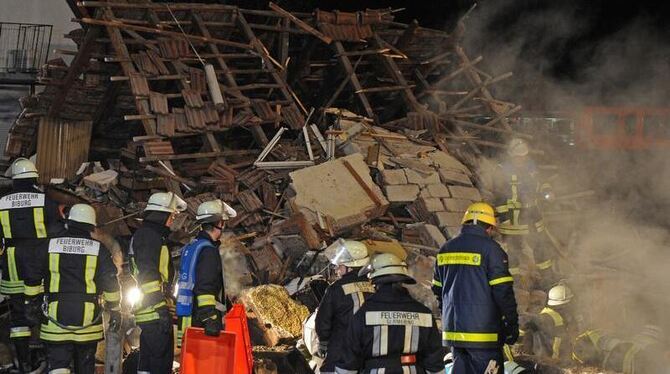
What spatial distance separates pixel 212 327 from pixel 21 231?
3.20 meters

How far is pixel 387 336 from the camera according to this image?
5867 mm

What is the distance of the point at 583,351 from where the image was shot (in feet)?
28.2

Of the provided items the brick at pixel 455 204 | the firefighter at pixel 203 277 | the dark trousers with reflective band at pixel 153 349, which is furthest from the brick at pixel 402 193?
the dark trousers with reflective band at pixel 153 349

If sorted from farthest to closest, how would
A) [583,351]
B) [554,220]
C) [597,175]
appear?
[597,175] < [554,220] < [583,351]

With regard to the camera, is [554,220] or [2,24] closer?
[554,220]

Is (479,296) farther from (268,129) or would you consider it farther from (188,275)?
(268,129)

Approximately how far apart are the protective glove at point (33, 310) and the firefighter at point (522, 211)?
619 cm

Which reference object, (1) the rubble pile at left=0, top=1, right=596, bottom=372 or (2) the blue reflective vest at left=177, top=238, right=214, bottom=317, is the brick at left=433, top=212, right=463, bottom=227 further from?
(2) the blue reflective vest at left=177, top=238, right=214, bottom=317

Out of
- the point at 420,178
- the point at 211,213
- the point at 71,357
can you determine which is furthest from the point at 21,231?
the point at 420,178

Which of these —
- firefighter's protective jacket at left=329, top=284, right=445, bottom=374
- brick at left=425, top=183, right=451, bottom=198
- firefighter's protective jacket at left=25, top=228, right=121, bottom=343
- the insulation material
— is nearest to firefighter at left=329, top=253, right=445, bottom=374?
firefighter's protective jacket at left=329, top=284, right=445, bottom=374

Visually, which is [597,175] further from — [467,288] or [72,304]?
[72,304]

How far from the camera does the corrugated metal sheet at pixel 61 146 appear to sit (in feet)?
50.0

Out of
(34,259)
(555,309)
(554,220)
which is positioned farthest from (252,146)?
(555,309)

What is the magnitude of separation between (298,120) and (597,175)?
594 cm
